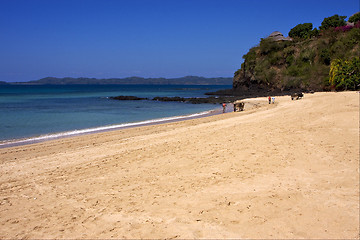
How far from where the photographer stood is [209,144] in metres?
10.5

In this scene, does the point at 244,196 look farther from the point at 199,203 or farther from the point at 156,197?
the point at 156,197

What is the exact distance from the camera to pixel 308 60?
50625mm

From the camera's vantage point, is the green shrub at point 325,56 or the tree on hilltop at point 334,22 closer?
the green shrub at point 325,56

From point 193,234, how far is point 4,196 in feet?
16.5

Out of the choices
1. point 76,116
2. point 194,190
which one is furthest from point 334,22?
point 194,190

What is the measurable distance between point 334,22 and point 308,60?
1434 centimetres

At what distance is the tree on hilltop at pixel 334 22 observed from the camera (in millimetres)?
56156

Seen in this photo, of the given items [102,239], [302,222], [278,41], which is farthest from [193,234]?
[278,41]

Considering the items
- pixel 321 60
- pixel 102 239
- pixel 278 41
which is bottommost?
pixel 102 239

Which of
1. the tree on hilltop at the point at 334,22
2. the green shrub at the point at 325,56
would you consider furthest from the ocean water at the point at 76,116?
the tree on hilltop at the point at 334,22

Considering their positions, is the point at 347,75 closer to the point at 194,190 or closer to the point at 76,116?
the point at 76,116

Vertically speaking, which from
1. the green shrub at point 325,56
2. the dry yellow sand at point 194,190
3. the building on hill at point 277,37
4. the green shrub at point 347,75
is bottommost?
the dry yellow sand at point 194,190

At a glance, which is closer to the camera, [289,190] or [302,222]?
[302,222]

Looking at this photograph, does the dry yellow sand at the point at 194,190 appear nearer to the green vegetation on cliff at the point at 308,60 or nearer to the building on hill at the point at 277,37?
the green vegetation on cliff at the point at 308,60
